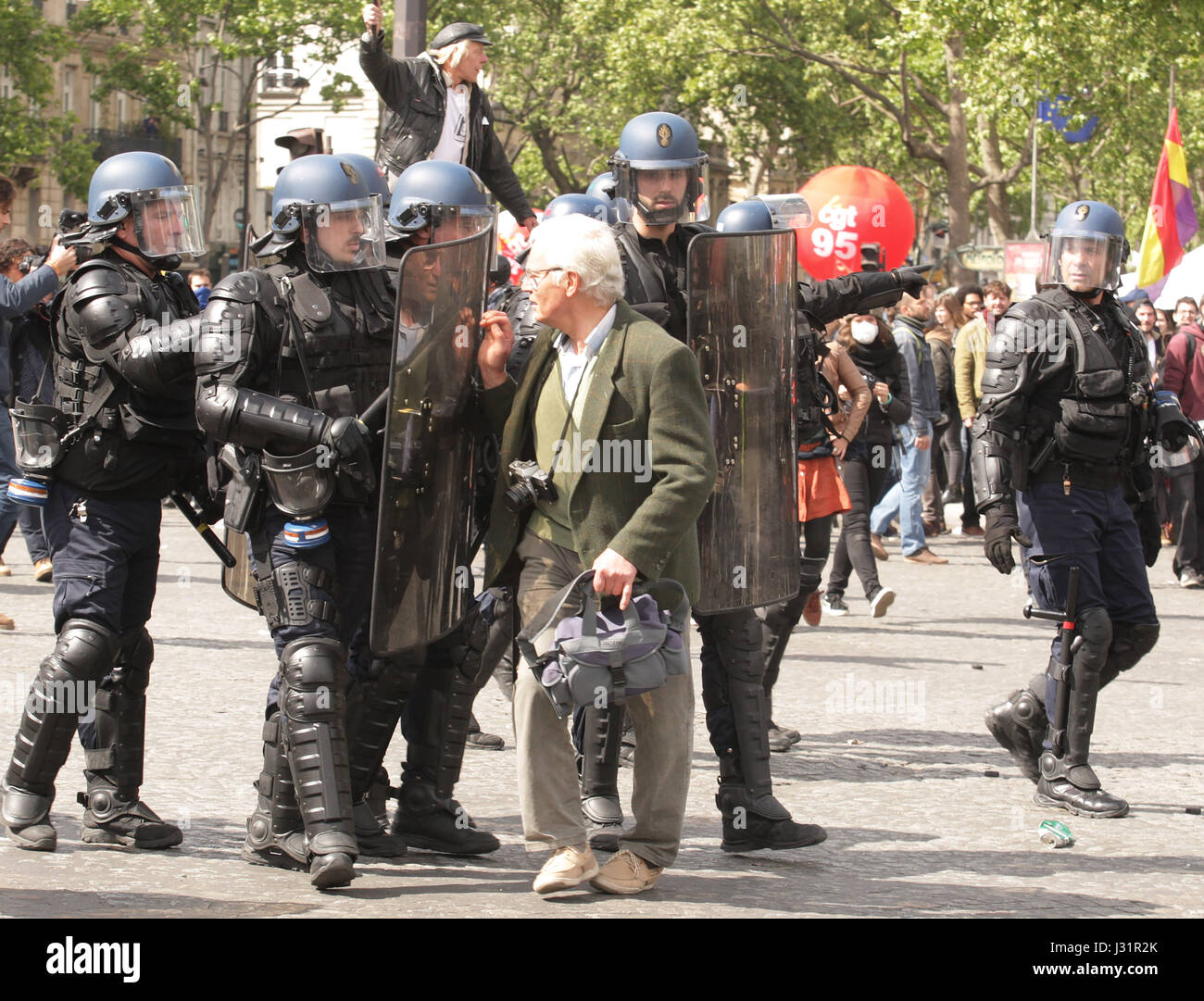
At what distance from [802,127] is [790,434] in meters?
34.1

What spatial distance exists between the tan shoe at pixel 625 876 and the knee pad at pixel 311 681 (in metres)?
0.80

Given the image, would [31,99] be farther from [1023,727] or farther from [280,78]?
[1023,727]

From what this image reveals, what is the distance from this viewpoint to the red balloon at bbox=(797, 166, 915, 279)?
61.6ft

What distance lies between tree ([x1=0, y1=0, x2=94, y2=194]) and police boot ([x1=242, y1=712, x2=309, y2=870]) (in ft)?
112

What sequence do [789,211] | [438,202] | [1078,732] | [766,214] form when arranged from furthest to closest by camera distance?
[789,211], [766,214], [1078,732], [438,202]

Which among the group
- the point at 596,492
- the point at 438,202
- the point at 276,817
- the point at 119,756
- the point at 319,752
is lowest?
the point at 276,817

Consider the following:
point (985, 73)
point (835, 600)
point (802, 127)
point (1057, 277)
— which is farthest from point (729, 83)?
point (1057, 277)

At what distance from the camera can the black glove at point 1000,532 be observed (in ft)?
20.6

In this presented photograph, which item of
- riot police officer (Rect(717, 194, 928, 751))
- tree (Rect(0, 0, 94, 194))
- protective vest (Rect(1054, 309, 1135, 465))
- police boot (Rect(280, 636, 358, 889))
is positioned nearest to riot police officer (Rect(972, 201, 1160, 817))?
protective vest (Rect(1054, 309, 1135, 465))

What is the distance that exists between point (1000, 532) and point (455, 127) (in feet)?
9.62

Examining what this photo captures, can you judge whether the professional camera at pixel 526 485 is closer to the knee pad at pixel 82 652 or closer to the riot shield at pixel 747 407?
the riot shield at pixel 747 407

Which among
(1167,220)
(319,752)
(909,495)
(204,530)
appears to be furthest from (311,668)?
(1167,220)

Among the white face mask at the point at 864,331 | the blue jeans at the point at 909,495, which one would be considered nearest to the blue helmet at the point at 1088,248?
the white face mask at the point at 864,331

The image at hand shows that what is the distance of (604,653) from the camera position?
456 cm
